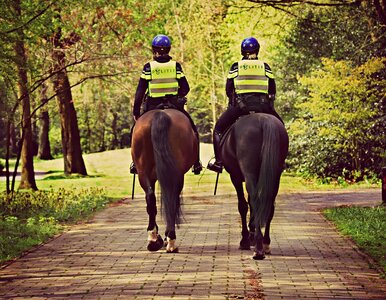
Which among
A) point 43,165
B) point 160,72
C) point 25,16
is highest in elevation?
point 25,16

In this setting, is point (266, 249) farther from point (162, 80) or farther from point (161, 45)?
point (161, 45)

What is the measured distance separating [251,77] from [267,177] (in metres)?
1.67

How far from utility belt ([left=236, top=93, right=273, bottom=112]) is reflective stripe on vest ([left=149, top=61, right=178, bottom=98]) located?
1070mm

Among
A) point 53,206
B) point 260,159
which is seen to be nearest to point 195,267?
point 260,159

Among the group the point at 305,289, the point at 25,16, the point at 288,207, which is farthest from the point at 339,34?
the point at 305,289

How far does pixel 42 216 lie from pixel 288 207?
574cm

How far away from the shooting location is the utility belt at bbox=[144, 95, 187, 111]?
42.3ft

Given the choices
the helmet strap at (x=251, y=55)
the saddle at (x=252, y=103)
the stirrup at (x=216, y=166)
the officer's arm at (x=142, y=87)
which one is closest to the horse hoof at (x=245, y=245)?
the stirrup at (x=216, y=166)

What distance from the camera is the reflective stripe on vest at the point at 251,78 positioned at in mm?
→ 12445

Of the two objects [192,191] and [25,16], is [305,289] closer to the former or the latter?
[25,16]

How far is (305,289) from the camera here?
9.23 meters

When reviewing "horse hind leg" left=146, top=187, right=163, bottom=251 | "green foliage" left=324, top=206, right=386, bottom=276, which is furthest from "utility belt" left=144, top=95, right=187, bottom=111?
"green foliage" left=324, top=206, right=386, bottom=276

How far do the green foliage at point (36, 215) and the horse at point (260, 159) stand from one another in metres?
3.57

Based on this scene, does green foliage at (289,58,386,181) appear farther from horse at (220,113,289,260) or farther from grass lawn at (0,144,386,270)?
horse at (220,113,289,260)
